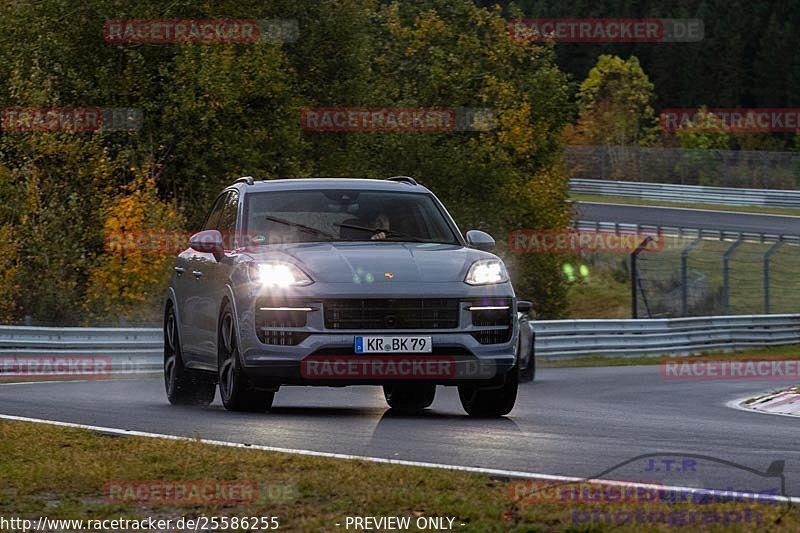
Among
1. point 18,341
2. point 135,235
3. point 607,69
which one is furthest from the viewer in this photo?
point 607,69

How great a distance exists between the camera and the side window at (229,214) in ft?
40.1

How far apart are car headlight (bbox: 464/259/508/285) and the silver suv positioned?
11 millimetres

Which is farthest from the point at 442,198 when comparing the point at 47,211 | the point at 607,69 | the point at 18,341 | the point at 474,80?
the point at 607,69

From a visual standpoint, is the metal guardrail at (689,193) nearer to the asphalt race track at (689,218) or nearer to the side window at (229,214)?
the asphalt race track at (689,218)

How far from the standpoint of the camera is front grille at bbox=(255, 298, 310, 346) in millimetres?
10766

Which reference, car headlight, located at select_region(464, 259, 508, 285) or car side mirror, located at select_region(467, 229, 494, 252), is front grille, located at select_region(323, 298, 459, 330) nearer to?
car headlight, located at select_region(464, 259, 508, 285)

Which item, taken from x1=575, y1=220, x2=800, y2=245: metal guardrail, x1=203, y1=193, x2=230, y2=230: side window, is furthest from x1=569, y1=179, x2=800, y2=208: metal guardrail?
x1=203, y1=193, x2=230, y2=230: side window

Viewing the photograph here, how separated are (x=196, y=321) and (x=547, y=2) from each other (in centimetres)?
10621

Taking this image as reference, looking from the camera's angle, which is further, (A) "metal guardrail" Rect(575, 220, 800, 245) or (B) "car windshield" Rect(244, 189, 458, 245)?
(A) "metal guardrail" Rect(575, 220, 800, 245)

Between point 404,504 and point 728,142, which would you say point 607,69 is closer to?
point 728,142

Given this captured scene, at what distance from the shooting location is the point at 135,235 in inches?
1218

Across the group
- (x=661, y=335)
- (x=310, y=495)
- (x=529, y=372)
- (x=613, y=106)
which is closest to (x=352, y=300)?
(x=310, y=495)

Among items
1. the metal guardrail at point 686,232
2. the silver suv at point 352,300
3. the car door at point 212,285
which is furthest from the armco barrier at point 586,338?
the metal guardrail at point 686,232

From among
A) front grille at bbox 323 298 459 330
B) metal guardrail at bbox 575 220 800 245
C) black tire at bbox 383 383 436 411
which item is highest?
front grille at bbox 323 298 459 330
